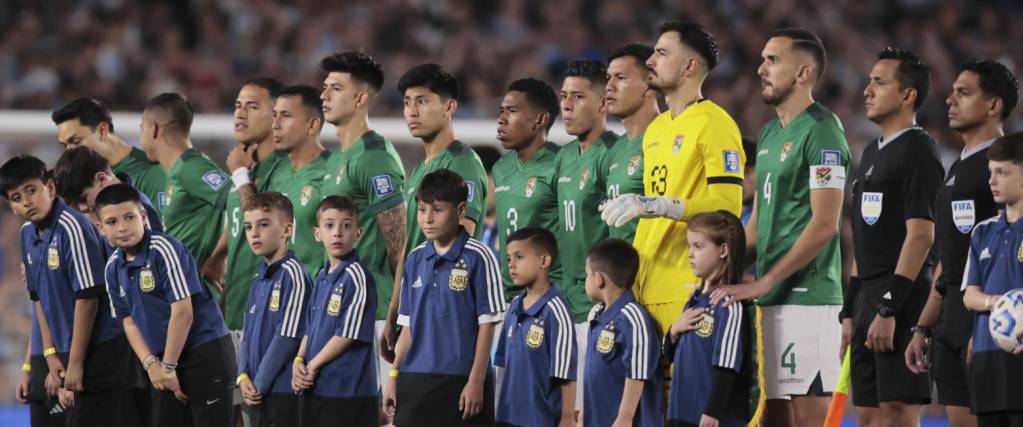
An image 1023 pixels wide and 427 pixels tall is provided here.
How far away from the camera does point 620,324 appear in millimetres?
7180

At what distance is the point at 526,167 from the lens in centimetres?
845

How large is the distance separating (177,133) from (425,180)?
2465mm

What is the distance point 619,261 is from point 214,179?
3.05 metres

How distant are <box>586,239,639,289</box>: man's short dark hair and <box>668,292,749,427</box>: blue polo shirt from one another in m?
0.38

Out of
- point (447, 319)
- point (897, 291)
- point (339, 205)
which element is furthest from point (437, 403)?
point (897, 291)

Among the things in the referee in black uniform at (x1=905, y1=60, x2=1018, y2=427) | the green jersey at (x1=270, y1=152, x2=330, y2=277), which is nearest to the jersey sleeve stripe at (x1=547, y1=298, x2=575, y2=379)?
the referee in black uniform at (x1=905, y1=60, x2=1018, y2=427)

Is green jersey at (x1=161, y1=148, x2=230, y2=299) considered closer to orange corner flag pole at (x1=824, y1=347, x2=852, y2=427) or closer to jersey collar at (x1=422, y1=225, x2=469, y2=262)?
jersey collar at (x1=422, y1=225, x2=469, y2=262)

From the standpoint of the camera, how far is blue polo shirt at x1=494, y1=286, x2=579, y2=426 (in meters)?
7.53

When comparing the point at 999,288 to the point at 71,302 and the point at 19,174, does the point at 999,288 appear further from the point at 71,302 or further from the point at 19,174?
the point at 19,174

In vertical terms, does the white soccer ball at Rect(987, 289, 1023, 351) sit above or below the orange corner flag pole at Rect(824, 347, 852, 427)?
above

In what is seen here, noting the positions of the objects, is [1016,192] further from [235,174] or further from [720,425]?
[235,174]

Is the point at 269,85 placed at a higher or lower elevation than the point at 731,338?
higher

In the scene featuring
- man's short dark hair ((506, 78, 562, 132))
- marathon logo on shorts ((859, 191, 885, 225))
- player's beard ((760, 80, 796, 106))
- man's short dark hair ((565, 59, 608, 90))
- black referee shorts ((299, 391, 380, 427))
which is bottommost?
black referee shorts ((299, 391, 380, 427))

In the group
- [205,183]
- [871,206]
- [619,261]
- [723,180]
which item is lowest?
[619,261]
